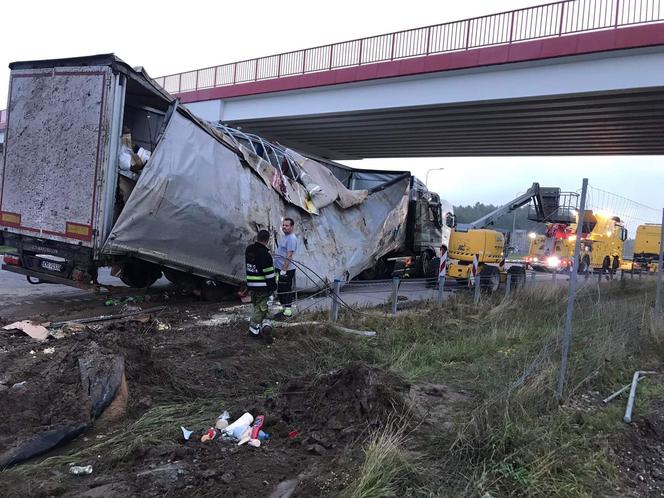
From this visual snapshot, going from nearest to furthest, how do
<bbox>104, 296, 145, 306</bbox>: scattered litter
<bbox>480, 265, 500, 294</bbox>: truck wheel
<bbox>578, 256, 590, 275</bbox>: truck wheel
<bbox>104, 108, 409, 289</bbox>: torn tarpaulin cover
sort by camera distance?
<bbox>104, 108, 409, 289</bbox>: torn tarpaulin cover
<bbox>104, 296, 145, 306</bbox>: scattered litter
<bbox>480, 265, 500, 294</bbox>: truck wheel
<bbox>578, 256, 590, 275</bbox>: truck wheel

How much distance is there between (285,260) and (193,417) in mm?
4842

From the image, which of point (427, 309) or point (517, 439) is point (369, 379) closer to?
point (517, 439)

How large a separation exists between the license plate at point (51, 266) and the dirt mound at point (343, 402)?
5.11m

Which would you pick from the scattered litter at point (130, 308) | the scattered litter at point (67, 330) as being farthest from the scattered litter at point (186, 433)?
the scattered litter at point (130, 308)

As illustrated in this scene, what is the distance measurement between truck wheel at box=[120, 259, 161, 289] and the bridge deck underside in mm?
11173

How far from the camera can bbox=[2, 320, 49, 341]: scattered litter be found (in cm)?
573

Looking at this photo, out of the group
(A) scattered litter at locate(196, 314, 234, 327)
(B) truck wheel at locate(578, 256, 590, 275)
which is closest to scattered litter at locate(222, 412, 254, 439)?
(A) scattered litter at locate(196, 314, 234, 327)

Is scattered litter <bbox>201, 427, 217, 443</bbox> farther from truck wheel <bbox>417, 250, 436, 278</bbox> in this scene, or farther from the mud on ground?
truck wheel <bbox>417, 250, 436, 278</bbox>

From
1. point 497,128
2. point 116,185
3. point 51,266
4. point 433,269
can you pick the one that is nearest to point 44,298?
point 51,266

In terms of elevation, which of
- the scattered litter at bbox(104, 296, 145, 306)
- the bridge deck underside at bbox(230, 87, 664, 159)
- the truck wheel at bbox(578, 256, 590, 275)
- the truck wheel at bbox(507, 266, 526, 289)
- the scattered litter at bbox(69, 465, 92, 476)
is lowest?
the scattered litter at bbox(69, 465, 92, 476)

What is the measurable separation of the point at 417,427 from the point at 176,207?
523 cm

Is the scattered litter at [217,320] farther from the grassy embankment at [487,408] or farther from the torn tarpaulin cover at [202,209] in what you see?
the grassy embankment at [487,408]

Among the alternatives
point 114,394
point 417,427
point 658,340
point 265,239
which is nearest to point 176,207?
point 265,239

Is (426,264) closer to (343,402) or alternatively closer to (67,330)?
(67,330)
